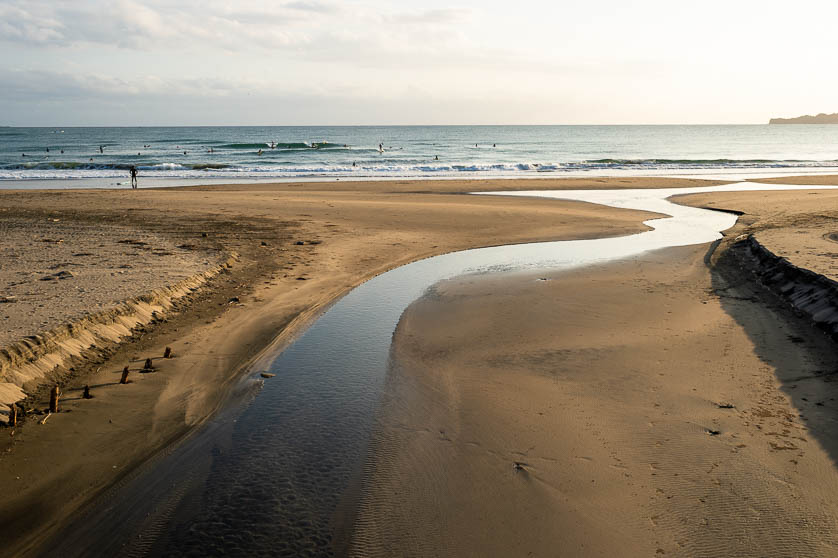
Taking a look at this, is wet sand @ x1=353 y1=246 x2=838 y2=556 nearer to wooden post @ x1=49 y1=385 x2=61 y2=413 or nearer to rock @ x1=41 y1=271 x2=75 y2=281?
wooden post @ x1=49 y1=385 x2=61 y2=413

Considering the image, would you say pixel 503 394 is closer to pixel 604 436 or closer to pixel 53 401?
pixel 604 436

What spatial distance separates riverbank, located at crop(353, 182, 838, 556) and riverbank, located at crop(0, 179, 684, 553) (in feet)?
7.89

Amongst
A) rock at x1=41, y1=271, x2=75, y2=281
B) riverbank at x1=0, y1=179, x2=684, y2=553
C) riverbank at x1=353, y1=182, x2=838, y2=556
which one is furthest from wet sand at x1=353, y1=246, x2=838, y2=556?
rock at x1=41, y1=271, x2=75, y2=281

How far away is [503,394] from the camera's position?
23.2 ft

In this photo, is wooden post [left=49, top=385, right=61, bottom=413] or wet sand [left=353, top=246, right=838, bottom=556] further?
wooden post [left=49, top=385, right=61, bottom=413]

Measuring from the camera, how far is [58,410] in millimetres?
6371

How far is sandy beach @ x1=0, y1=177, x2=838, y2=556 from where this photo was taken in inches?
187

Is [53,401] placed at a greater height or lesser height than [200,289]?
lesser

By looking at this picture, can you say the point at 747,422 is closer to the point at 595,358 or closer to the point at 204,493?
the point at 595,358

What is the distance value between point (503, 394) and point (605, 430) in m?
1.32

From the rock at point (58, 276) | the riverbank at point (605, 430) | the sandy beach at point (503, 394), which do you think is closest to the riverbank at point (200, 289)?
the sandy beach at point (503, 394)

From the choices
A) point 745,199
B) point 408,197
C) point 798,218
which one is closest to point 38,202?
point 408,197

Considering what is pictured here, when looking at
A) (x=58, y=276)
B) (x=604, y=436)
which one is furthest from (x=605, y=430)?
(x=58, y=276)

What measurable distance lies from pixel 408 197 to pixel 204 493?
23.6 meters
